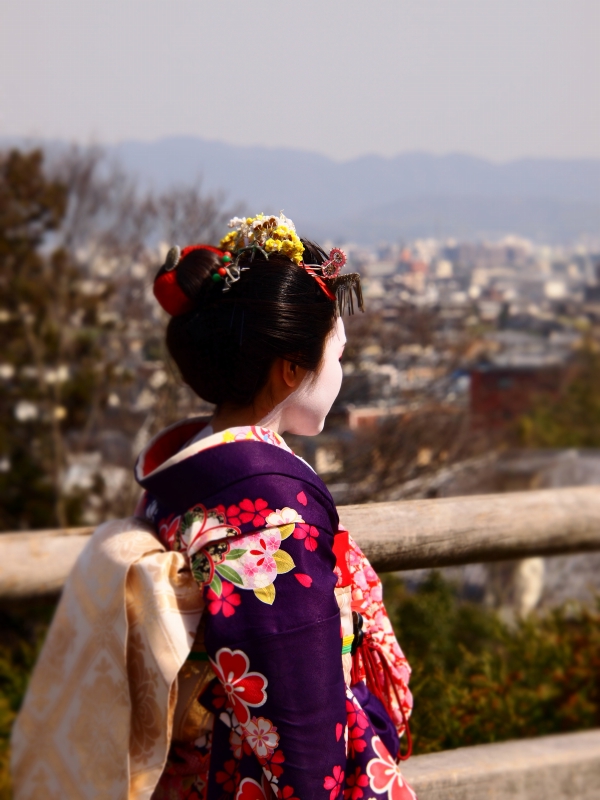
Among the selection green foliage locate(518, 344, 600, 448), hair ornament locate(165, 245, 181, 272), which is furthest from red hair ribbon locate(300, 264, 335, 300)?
green foliage locate(518, 344, 600, 448)

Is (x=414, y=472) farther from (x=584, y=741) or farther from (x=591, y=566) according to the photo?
(x=591, y=566)

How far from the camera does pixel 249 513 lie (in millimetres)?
1304

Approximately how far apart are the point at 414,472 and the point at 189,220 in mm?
2535

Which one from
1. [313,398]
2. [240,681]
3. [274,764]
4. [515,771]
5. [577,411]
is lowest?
[577,411]

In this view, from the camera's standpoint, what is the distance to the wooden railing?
192 centimetres

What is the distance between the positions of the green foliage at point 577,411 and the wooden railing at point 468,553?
19.0 meters

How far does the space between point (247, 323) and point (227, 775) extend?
2.40ft

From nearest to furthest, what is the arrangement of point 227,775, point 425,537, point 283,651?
point 283,651, point 227,775, point 425,537

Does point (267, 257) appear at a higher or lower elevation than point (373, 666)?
higher

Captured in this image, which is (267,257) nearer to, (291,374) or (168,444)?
(291,374)

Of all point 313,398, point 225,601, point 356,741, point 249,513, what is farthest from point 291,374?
point 356,741

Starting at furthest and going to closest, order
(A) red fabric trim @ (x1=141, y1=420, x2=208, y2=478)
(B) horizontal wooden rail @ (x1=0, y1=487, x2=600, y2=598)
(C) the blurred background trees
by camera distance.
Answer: (C) the blurred background trees → (B) horizontal wooden rail @ (x1=0, y1=487, x2=600, y2=598) → (A) red fabric trim @ (x1=141, y1=420, x2=208, y2=478)

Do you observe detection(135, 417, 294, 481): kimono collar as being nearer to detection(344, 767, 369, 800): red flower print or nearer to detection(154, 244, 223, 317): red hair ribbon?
detection(154, 244, 223, 317): red hair ribbon

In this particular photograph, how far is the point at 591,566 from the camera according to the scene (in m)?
12.5
